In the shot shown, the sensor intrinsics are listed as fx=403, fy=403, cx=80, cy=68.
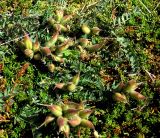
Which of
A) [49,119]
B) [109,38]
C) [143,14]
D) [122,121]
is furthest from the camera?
[143,14]

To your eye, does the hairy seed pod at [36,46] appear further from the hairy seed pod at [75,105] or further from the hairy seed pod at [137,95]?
the hairy seed pod at [137,95]

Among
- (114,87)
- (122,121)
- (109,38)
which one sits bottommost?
A: (122,121)

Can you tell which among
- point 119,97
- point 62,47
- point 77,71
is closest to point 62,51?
point 62,47

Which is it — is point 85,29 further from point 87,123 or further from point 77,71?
point 87,123

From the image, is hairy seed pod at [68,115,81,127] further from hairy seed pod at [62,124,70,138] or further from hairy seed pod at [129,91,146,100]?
hairy seed pod at [129,91,146,100]

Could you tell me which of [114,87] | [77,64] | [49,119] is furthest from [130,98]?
[49,119]

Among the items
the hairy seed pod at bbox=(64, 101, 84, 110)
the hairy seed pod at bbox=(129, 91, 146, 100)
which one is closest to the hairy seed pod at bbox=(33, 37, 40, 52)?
the hairy seed pod at bbox=(64, 101, 84, 110)

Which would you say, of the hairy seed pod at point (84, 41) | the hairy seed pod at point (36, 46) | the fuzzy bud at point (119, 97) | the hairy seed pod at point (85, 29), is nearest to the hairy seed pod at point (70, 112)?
the fuzzy bud at point (119, 97)

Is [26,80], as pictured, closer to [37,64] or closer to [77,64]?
[37,64]
